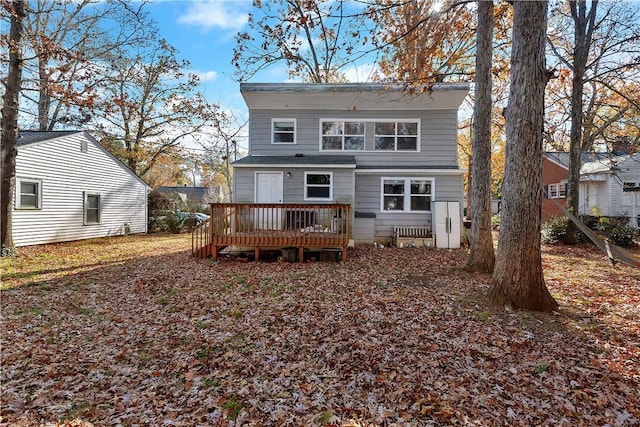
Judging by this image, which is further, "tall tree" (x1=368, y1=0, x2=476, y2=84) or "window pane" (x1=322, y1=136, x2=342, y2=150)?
"window pane" (x1=322, y1=136, x2=342, y2=150)

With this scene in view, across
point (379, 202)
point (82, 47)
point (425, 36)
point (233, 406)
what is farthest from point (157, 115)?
point (233, 406)

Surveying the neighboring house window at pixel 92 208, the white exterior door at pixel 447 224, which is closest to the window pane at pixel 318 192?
the white exterior door at pixel 447 224

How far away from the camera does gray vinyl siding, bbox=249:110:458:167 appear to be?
12.5 meters

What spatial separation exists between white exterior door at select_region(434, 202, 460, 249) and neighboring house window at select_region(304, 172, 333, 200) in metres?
4.11

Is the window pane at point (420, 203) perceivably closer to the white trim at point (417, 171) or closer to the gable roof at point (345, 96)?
the white trim at point (417, 171)

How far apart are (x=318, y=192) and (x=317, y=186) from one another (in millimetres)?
233

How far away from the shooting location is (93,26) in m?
12.2

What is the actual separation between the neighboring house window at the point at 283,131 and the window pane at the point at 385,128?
3.39m

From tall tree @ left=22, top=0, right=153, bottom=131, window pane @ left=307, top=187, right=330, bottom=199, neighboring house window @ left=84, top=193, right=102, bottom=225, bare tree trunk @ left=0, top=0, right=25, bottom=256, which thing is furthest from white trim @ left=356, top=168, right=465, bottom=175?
neighboring house window @ left=84, top=193, right=102, bottom=225

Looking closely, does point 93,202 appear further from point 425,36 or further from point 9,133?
point 425,36

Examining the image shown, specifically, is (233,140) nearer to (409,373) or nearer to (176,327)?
(176,327)

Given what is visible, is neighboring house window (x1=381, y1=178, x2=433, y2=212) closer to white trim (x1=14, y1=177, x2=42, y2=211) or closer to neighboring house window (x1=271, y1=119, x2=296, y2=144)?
neighboring house window (x1=271, y1=119, x2=296, y2=144)

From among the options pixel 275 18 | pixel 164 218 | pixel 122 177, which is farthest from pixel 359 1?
pixel 164 218

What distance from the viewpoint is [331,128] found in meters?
12.8
